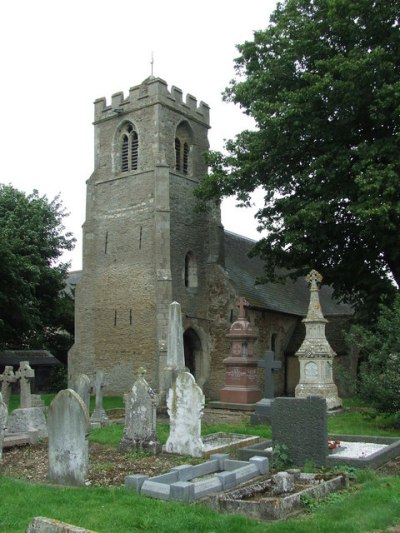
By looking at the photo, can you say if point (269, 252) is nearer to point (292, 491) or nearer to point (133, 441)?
Answer: point (133, 441)

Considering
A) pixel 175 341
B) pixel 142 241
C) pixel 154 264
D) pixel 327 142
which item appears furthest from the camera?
pixel 142 241

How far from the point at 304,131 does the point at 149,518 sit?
14969 mm

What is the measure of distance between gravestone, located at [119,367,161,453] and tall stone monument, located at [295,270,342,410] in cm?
770

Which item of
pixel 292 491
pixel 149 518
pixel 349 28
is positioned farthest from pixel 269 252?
pixel 149 518

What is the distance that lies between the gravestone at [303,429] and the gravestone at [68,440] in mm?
2861

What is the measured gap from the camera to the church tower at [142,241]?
24.6 metres

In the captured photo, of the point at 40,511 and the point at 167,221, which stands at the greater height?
the point at 167,221

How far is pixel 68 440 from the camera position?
26.9 ft

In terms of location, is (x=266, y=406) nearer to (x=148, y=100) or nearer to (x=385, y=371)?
(x=385, y=371)

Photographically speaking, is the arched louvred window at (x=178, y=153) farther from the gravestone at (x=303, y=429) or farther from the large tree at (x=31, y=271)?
the gravestone at (x=303, y=429)

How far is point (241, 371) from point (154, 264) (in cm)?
760

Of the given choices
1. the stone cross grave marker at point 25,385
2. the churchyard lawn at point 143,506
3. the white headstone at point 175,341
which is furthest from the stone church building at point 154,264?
the churchyard lawn at point 143,506

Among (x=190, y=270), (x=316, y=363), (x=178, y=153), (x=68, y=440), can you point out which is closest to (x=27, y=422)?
(x=68, y=440)

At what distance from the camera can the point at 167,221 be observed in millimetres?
24797
